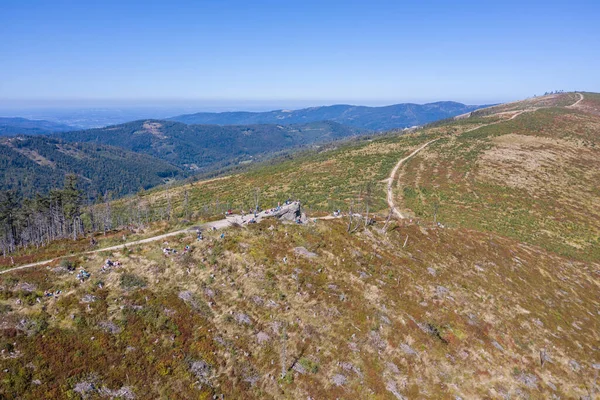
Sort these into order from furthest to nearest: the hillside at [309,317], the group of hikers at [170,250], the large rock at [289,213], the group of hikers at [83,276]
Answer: the large rock at [289,213]
the group of hikers at [170,250]
the group of hikers at [83,276]
the hillside at [309,317]

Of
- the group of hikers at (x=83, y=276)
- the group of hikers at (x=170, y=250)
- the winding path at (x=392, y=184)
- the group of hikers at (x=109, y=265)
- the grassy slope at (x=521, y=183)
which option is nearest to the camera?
the group of hikers at (x=83, y=276)

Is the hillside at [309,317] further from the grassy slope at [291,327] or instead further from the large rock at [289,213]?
the large rock at [289,213]

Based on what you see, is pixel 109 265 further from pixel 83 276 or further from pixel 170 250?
pixel 170 250

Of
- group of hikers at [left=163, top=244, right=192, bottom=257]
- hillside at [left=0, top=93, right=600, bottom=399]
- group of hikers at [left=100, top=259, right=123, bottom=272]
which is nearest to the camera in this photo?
hillside at [left=0, top=93, right=600, bottom=399]

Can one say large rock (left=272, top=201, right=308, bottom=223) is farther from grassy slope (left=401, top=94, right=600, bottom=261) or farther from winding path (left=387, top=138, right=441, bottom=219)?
grassy slope (left=401, top=94, right=600, bottom=261)

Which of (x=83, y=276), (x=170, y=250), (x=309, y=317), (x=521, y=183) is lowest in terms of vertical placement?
(x=309, y=317)

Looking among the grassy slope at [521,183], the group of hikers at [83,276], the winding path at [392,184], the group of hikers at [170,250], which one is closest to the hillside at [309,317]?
the group of hikers at [170,250]

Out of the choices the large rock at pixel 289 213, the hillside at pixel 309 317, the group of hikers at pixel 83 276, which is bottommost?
the hillside at pixel 309 317

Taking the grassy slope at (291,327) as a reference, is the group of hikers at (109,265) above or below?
above

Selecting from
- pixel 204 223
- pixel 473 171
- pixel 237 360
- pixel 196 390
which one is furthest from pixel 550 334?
pixel 473 171

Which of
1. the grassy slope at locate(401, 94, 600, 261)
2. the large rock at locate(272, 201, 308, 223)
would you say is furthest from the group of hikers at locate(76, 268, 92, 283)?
the grassy slope at locate(401, 94, 600, 261)

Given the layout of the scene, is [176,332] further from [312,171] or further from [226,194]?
[312,171]

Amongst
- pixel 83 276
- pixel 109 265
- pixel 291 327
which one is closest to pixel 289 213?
pixel 291 327
